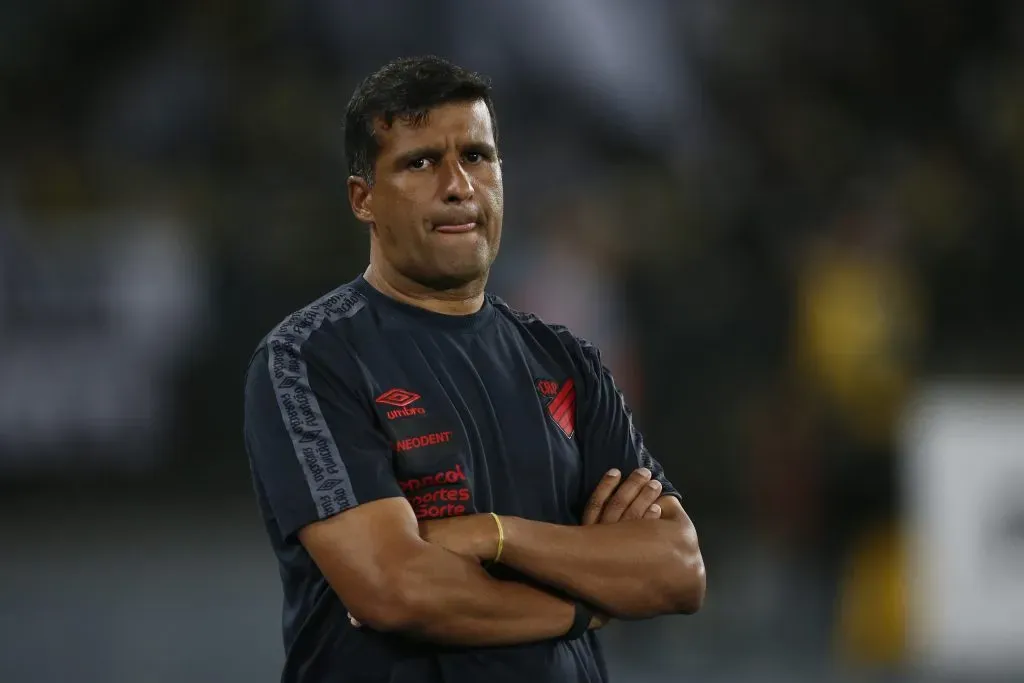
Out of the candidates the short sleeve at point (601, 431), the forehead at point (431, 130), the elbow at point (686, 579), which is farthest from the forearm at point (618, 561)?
the forehead at point (431, 130)

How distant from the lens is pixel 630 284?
1023cm

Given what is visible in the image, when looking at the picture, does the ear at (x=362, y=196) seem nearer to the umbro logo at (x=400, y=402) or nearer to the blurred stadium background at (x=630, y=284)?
the umbro logo at (x=400, y=402)

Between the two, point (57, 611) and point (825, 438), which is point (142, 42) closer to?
point (57, 611)

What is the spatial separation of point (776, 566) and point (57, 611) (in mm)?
4146

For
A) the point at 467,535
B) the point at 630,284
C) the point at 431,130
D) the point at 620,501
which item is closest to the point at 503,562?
the point at 467,535

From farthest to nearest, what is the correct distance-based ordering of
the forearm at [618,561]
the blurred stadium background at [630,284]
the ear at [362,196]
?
the blurred stadium background at [630,284]
the ear at [362,196]
the forearm at [618,561]

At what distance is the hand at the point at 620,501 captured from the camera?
8.17 feet

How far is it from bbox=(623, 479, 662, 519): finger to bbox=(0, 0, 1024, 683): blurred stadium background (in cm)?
466

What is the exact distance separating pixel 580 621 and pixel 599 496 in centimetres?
23

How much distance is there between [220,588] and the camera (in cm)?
876

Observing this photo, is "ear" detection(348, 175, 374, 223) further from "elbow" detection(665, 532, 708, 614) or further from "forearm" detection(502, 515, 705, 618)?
"elbow" detection(665, 532, 708, 614)

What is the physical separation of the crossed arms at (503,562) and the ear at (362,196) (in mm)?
512

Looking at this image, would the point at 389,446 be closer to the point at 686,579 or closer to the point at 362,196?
the point at 362,196

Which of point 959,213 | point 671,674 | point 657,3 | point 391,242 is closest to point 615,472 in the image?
point 391,242
